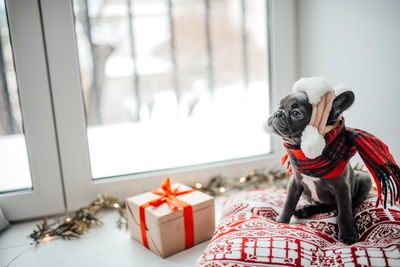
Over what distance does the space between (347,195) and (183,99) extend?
83cm

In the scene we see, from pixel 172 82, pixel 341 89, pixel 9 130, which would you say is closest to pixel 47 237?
pixel 9 130

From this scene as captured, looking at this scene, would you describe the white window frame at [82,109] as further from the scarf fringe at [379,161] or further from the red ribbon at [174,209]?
the scarf fringe at [379,161]

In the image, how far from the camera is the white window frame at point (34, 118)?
1118 millimetres

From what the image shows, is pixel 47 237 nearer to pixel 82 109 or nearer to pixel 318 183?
pixel 82 109

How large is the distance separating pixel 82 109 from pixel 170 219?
1.69ft

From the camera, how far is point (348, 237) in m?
0.85

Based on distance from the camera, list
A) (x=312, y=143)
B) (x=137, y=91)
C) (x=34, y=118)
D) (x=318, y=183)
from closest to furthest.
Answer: (x=312, y=143) → (x=318, y=183) → (x=34, y=118) → (x=137, y=91)

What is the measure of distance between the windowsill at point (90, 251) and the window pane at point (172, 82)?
30cm

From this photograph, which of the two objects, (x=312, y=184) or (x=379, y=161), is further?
(x=312, y=184)

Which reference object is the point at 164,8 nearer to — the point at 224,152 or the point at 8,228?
the point at 224,152

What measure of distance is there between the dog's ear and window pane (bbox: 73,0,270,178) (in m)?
0.63

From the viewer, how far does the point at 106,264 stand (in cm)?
97

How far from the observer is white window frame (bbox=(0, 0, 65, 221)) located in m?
1.12

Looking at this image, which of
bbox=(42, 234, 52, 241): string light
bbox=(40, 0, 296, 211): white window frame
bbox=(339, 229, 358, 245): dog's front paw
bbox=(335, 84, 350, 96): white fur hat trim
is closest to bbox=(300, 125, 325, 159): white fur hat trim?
bbox=(335, 84, 350, 96): white fur hat trim
